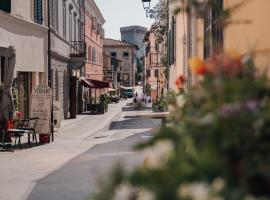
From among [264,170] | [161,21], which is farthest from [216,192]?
[161,21]

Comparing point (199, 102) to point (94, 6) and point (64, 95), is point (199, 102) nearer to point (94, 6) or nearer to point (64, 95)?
point (64, 95)

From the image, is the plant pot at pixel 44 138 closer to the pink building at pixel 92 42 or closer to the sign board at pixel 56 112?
the sign board at pixel 56 112

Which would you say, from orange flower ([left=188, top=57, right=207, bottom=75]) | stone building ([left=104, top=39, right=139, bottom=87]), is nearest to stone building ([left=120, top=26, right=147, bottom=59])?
stone building ([left=104, top=39, right=139, bottom=87])

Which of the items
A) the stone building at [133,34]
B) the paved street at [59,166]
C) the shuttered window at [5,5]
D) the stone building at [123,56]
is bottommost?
the paved street at [59,166]

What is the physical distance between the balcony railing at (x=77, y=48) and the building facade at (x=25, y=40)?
7.84 metres

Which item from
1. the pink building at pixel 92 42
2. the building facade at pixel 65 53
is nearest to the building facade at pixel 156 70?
the building facade at pixel 65 53

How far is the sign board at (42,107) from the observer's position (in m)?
15.8

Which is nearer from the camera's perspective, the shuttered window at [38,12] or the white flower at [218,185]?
the white flower at [218,185]

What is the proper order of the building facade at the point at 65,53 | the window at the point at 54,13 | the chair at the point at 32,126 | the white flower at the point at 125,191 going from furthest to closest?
1. the building facade at the point at 65,53
2. the window at the point at 54,13
3. the chair at the point at 32,126
4. the white flower at the point at 125,191

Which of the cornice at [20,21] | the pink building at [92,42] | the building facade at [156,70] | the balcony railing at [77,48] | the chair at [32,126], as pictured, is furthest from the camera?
the pink building at [92,42]

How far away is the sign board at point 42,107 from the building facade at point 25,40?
→ 2.13 metres

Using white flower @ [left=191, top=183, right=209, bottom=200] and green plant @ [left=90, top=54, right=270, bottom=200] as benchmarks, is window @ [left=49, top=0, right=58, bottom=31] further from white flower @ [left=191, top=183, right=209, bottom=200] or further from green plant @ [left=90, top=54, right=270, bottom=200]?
white flower @ [left=191, top=183, right=209, bottom=200]

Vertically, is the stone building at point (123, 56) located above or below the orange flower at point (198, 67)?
above

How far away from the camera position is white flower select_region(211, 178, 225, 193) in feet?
5.24
